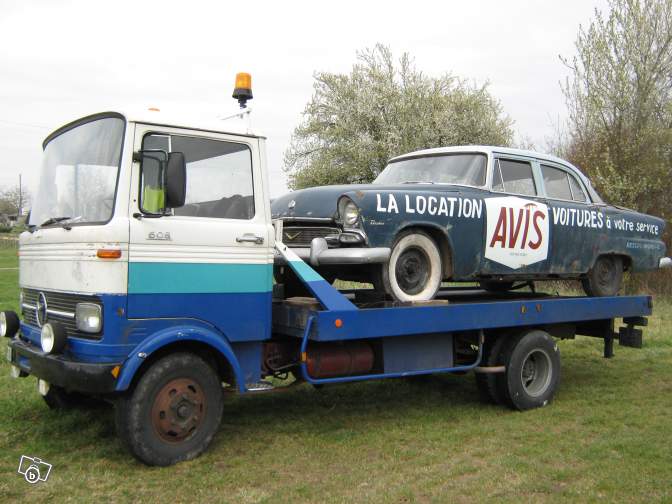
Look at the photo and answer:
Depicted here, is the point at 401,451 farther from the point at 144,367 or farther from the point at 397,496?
the point at 144,367

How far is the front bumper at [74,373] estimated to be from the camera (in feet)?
14.6

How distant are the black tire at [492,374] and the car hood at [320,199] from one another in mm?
1590

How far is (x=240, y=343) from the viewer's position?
5234 millimetres

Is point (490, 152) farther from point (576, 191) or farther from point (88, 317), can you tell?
point (88, 317)

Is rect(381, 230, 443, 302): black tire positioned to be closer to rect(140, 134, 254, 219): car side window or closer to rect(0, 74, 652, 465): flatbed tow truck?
rect(0, 74, 652, 465): flatbed tow truck

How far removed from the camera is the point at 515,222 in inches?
266

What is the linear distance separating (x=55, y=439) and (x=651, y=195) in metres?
16.7

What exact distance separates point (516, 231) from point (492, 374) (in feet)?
4.72

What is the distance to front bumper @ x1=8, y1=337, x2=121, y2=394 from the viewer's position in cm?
446

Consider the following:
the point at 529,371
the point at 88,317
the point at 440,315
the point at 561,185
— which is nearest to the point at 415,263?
the point at 440,315

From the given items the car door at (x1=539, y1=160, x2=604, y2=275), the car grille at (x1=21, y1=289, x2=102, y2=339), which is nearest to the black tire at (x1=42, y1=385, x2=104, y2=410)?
the car grille at (x1=21, y1=289, x2=102, y2=339)

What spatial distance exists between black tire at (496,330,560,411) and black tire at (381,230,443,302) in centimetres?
115

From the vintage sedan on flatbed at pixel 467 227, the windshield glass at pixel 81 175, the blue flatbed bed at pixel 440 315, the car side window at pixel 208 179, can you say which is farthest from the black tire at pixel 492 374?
the windshield glass at pixel 81 175

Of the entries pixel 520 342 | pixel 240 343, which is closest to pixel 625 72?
pixel 520 342
